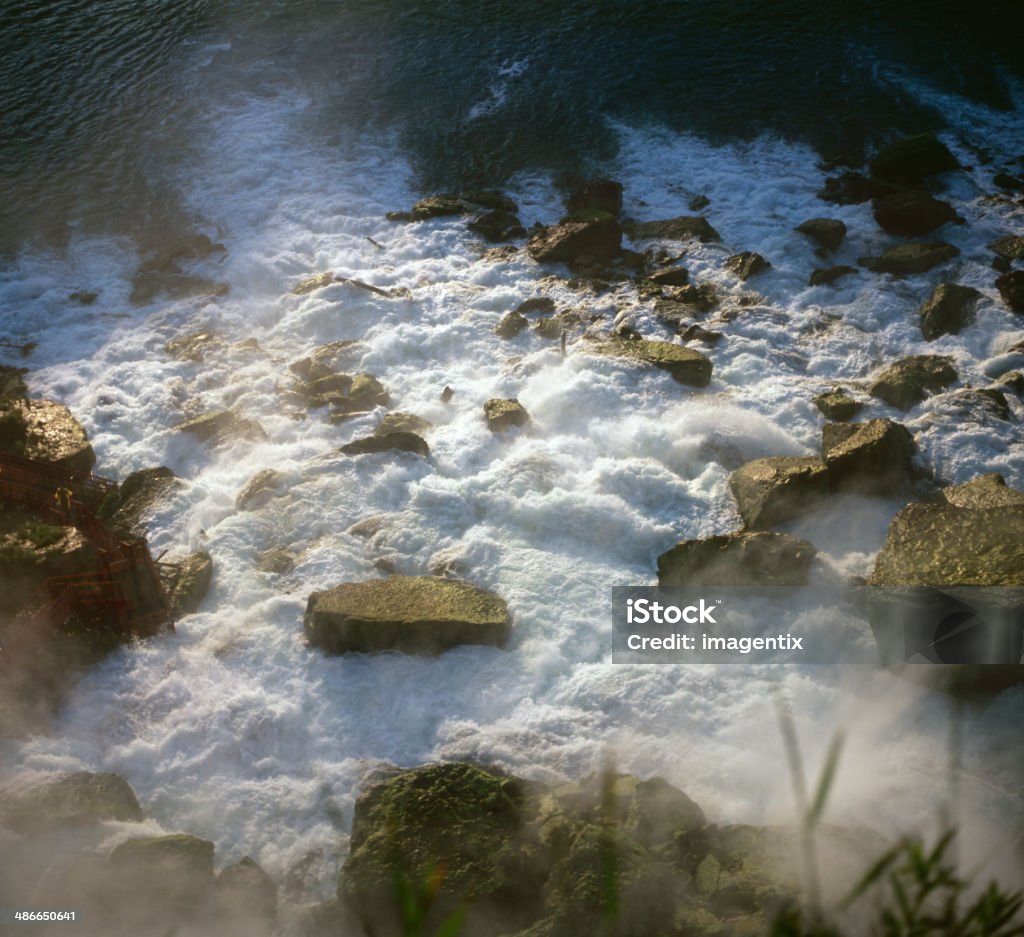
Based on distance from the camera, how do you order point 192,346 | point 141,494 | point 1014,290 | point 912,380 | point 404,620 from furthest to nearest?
1. point 192,346
2. point 1014,290
3. point 912,380
4. point 141,494
5. point 404,620

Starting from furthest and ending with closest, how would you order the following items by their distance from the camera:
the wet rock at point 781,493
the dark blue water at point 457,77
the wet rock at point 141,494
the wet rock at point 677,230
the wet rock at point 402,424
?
the dark blue water at point 457,77
the wet rock at point 677,230
the wet rock at point 402,424
the wet rock at point 141,494
the wet rock at point 781,493

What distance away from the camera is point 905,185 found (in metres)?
19.3

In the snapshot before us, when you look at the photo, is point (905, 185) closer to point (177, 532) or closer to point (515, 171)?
point (515, 171)

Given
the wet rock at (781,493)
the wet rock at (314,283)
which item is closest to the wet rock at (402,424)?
the wet rock at (314,283)

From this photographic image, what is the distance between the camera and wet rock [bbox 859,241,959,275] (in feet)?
56.0

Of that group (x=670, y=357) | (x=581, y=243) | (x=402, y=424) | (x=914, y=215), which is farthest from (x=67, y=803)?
(x=914, y=215)

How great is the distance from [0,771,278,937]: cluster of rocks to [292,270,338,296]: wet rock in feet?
38.2

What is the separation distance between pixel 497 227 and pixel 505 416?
6.99m

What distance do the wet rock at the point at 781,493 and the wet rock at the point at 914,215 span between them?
27.0 ft

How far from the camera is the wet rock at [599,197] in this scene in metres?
19.6

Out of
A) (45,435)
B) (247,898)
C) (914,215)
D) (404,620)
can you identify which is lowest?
(247,898)

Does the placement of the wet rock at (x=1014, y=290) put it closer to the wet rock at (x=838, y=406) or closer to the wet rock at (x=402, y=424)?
the wet rock at (x=838, y=406)

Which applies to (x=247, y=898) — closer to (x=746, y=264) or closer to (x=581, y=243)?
(x=581, y=243)

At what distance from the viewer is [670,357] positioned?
15.2 metres
